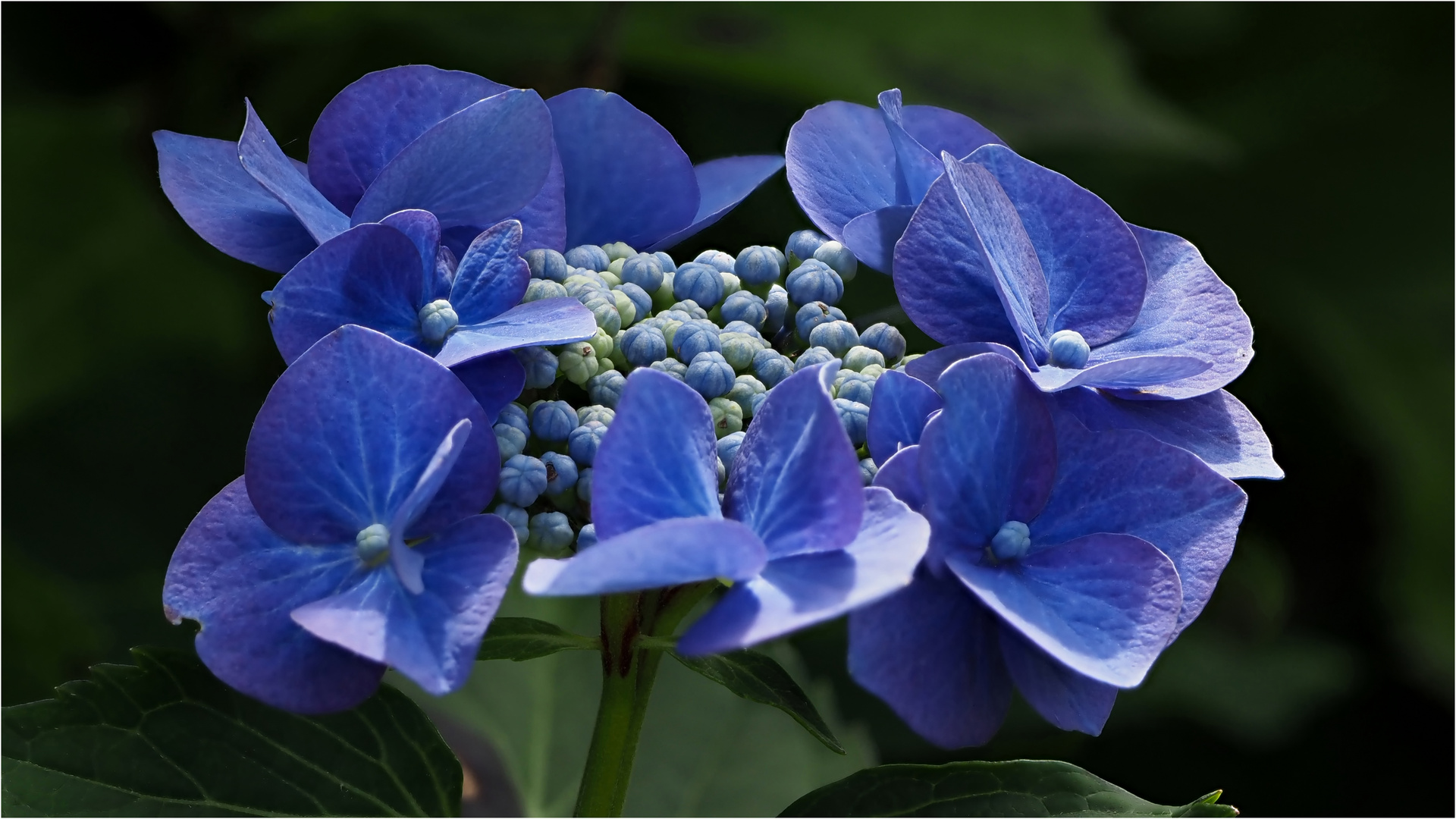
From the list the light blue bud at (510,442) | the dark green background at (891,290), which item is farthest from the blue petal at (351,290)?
the dark green background at (891,290)

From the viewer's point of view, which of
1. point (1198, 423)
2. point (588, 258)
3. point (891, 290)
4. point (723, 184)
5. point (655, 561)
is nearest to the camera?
point (655, 561)

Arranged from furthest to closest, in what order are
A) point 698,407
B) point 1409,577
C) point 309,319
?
1. point 1409,577
2. point 309,319
3. point 698,407

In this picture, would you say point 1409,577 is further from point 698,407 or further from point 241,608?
point 241,608

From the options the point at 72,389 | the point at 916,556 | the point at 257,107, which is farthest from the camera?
the point at 72,389

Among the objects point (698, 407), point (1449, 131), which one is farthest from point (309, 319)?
point (1449, 131)

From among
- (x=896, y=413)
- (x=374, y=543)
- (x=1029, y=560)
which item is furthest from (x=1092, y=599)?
(x=374, y=543)

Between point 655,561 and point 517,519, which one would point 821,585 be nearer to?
point 655,561
